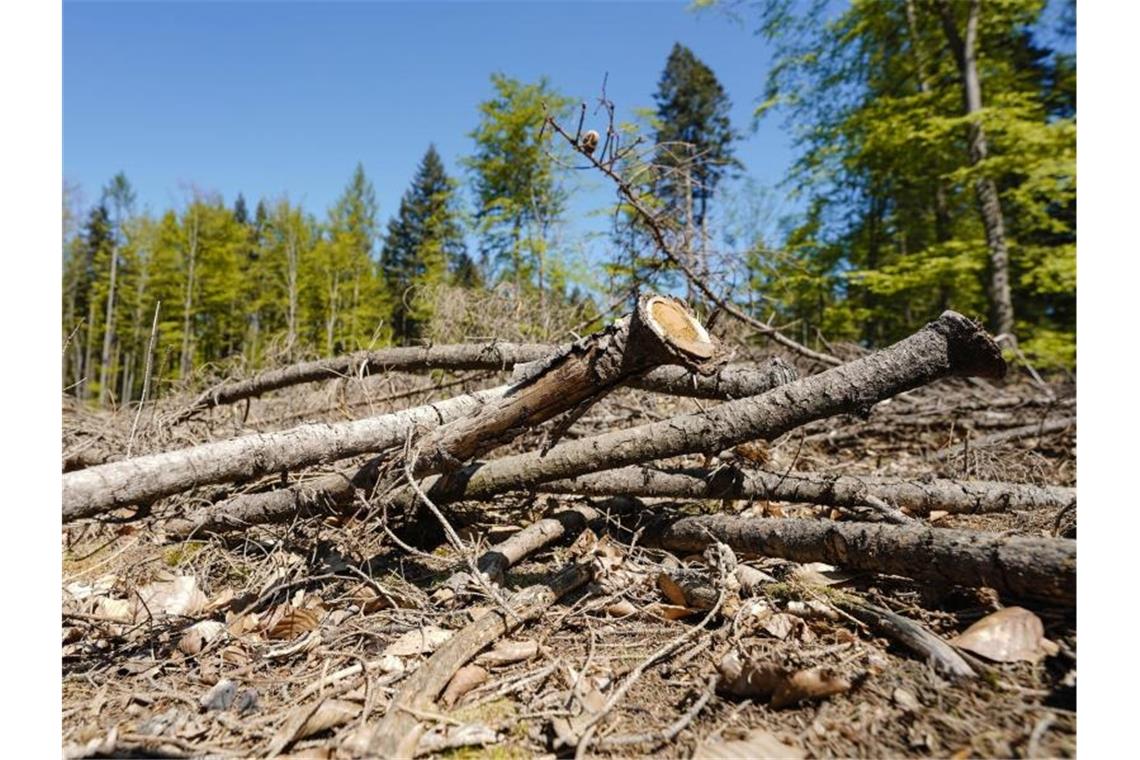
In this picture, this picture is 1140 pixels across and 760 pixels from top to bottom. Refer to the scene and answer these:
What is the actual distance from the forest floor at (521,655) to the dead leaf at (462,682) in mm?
13

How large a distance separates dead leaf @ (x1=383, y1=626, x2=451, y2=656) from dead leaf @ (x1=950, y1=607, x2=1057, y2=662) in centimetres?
169

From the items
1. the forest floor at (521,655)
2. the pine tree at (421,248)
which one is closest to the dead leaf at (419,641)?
the forest floor at (521,655)

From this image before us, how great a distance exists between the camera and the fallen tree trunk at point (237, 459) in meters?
1.87

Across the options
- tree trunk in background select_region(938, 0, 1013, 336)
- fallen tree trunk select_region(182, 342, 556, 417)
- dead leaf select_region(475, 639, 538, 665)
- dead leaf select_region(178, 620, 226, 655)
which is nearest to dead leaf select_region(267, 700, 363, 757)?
dead leaf select_region(475, 639, 538, 665)

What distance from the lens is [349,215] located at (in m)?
28.8

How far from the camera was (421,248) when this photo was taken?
23125 millimetres

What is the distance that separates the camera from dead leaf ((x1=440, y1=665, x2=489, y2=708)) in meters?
1.72

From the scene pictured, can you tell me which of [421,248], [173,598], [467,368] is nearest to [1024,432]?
[467,368]

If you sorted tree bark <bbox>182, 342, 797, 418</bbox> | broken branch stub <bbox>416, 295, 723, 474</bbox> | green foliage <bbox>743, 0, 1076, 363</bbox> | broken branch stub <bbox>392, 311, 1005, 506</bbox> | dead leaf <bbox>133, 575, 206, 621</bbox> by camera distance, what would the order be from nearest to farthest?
1. broken branch stub <bbox>416, 295, 723, 474</bbox>
2. broken branch stub <bbox>392, 311, 1005, 506</bbox>
3. dead leaf <bbox>133, 575, 206, 621</bbox>
4. tree bark <bbox>182, 342, 797, 418</bbox>
5. green foliage <bbox>743, 0, 1076, 363</bbox>

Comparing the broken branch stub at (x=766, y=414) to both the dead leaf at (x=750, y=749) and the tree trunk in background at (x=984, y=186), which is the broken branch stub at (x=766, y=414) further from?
the tree trunk in background at (x=984, y=186)

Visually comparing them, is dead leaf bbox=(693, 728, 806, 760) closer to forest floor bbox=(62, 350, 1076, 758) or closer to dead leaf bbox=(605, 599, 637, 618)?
forest floor bbox=(62, 350, 1076, 758)

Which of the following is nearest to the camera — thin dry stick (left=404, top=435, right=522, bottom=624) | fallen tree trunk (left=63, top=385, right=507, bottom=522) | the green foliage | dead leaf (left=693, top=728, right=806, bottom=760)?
dead leaf (left=693, top=728, right=806, bottom=760)

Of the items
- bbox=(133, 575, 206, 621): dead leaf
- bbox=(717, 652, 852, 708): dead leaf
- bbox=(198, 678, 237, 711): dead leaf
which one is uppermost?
bbox=(717, 652, 852, 708): dead leaf

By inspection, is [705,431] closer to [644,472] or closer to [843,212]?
[644,472]
